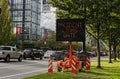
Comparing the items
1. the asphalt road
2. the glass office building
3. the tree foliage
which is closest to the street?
the asphalt road

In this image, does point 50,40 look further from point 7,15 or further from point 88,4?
point 88,4

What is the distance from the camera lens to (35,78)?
20.4 meters

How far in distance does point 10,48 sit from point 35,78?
21.6 metres

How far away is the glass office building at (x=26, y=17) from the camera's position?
126m

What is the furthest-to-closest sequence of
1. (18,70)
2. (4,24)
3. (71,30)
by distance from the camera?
(4,24) → (18,70) → (71,30)

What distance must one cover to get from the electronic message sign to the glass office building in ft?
328

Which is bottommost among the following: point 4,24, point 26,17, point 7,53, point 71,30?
point 7,53

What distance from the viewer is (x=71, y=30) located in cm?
2478

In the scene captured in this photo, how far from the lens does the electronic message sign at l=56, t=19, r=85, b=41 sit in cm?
2477

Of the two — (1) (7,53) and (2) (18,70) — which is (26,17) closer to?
(1) (7,53)

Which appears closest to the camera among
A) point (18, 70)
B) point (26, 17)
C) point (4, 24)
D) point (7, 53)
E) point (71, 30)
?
point (71, 30)

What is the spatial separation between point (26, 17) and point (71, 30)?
10392cm

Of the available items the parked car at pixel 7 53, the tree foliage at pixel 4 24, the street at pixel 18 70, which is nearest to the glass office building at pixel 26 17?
the tree foliage at pixel 4 24

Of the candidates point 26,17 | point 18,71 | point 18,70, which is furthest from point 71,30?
point 26,17
